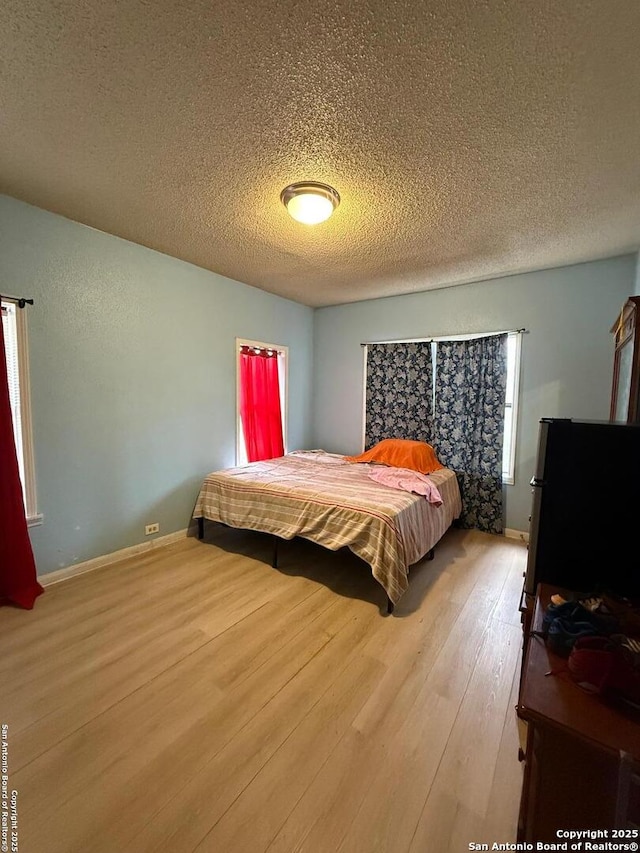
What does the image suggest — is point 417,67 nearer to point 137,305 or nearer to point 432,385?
point 137,305

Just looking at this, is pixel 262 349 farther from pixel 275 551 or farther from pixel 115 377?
pixel 275 551

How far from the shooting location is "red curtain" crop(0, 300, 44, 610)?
2.11 m

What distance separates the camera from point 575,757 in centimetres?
81

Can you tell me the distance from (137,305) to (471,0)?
8.91 ft

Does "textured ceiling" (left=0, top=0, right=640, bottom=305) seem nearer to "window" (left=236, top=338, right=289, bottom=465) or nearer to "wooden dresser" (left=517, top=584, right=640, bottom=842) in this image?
"window" (left=236, top=338, right=289, bottom=465)

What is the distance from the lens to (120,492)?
280cm

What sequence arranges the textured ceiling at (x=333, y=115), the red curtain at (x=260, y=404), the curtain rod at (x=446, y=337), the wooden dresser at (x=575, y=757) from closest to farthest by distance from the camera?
the wooden dresser at (x=575, y=757) < the textured ceiling at (x=333, y=115) < the curtain rod at (x=446, y=337) < the red curtain at (x=260, y=404)

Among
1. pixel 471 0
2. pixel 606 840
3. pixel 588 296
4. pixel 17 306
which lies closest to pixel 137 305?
pixel 17 306

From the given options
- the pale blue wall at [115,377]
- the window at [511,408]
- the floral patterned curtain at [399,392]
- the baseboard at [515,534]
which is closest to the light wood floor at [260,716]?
the pale blue wall at [115,377]

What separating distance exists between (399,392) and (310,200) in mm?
2501

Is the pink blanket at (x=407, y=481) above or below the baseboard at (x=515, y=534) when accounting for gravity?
above

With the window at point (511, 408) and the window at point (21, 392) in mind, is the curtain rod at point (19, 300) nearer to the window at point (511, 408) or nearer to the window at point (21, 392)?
the window at point (21, 392)

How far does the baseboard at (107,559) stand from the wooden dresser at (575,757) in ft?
9.56

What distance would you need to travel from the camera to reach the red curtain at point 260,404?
3.86m
